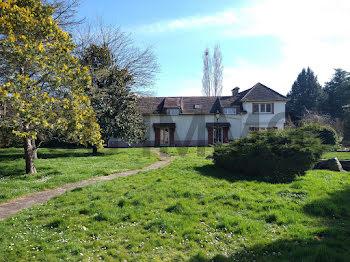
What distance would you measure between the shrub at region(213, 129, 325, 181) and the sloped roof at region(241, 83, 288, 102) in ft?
64.1

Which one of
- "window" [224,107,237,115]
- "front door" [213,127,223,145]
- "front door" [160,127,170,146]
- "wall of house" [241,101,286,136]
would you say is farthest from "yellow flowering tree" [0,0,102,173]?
"wall of house" [241,101,286,136]

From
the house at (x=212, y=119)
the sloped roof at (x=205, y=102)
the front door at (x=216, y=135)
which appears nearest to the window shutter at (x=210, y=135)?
the house at (x=212, y=119)

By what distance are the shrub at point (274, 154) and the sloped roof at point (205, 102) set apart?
19.0 m

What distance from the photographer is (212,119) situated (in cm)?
2884

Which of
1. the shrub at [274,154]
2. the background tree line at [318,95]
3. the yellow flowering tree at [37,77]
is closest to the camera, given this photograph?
the yellow flowering tree at [37,77]

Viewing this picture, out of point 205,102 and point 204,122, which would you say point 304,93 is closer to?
point 205,102

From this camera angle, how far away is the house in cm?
2848

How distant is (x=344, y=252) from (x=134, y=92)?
19226 mm

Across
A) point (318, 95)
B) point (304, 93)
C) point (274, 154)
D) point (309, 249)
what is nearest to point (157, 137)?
point (274, 154)

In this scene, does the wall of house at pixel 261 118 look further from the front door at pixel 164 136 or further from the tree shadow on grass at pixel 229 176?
the tree shadow on grass at pixel 229 176

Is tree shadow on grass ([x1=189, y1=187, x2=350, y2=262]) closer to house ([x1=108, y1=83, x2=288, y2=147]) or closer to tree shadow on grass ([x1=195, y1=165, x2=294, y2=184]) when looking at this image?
tree shadow on grass ([x1=195, y1=165, x2=294, y2=184])

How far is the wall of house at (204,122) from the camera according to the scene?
94.1ft

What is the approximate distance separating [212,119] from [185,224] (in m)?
24.6

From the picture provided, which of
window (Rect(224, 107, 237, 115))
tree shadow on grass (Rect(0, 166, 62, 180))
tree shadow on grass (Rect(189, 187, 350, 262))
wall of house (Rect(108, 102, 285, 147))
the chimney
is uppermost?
the chimney
